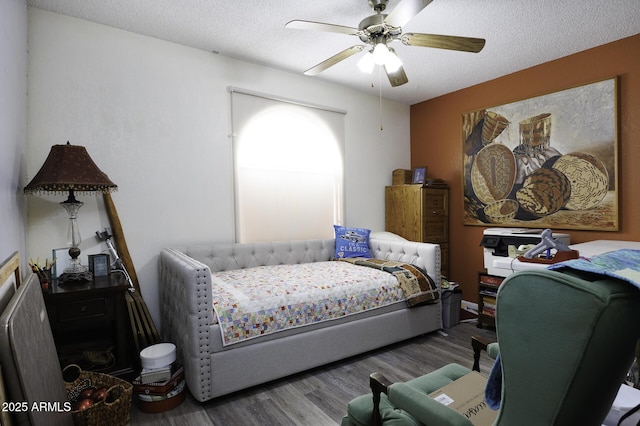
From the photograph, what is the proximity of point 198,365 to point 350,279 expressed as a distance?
135 centimetres

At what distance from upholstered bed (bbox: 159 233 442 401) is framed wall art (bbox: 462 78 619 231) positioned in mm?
1233

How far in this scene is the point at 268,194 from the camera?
3.58 meters

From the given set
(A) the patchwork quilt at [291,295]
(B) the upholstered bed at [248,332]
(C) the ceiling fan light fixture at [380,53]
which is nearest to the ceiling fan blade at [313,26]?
(C) the ceiling fan light fixture at [380,53]

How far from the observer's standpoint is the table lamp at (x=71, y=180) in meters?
2.12

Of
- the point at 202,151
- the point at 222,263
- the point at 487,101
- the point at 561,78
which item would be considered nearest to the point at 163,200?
the point at 202,151

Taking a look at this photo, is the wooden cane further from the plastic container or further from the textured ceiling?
the textured ceiling

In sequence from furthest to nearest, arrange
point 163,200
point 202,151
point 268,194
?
point 268,194 → point 202,151 → point 163,200

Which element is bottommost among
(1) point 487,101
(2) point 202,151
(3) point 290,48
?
(2) point 202,151

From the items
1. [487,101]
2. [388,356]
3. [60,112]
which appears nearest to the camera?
[60,112]

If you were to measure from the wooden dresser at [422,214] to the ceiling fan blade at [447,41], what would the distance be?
2.08 m

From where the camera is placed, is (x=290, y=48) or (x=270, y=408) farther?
(x=290, y=48)

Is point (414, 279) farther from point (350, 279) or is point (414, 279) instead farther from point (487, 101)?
point (487, 101)

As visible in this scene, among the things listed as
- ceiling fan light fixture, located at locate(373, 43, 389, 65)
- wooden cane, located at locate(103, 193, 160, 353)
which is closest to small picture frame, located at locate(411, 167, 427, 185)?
ceiling fan light fixture, located at locate(373, 43, 389, 65)

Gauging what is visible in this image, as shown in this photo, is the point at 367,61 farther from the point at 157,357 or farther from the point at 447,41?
the point at 157,357
